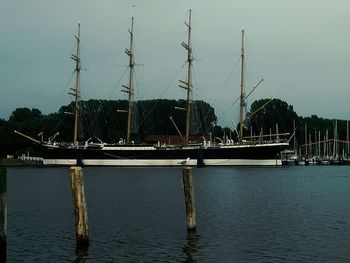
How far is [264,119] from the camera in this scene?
183m

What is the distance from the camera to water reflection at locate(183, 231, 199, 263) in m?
21.8

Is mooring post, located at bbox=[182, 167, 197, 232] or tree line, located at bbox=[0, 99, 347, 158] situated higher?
tree line, located at bbox=[0, 99, 347, 158]

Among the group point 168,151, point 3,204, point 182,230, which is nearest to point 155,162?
point 168,151

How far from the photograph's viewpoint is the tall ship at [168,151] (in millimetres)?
119438

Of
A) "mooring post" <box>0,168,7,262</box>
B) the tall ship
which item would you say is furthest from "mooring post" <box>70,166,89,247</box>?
the tall ship

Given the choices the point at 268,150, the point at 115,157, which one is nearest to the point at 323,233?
the point at 268,150

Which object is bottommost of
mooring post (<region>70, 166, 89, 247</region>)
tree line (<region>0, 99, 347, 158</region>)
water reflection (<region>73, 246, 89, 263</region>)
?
water reflection (<region>73, 246, 89, 263</region>)

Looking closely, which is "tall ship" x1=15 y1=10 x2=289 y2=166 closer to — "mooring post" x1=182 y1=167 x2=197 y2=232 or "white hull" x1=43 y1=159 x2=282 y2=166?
"white hull" x1=43 y1=159 x2=282 y2=166

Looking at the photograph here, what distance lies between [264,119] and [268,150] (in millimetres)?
65118

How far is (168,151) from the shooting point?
12344 cm

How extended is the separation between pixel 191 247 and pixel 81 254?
4296mm

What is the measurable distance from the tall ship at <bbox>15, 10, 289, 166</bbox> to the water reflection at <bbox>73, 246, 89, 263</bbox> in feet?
307

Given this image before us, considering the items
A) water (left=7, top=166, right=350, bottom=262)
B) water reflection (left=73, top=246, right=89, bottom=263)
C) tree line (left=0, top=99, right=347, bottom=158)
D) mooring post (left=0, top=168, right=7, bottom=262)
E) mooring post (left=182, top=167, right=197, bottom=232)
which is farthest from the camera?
tree line (left=0, top=99, right=347, bottom=158)

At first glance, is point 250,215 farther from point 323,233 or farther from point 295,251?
point 295,251
